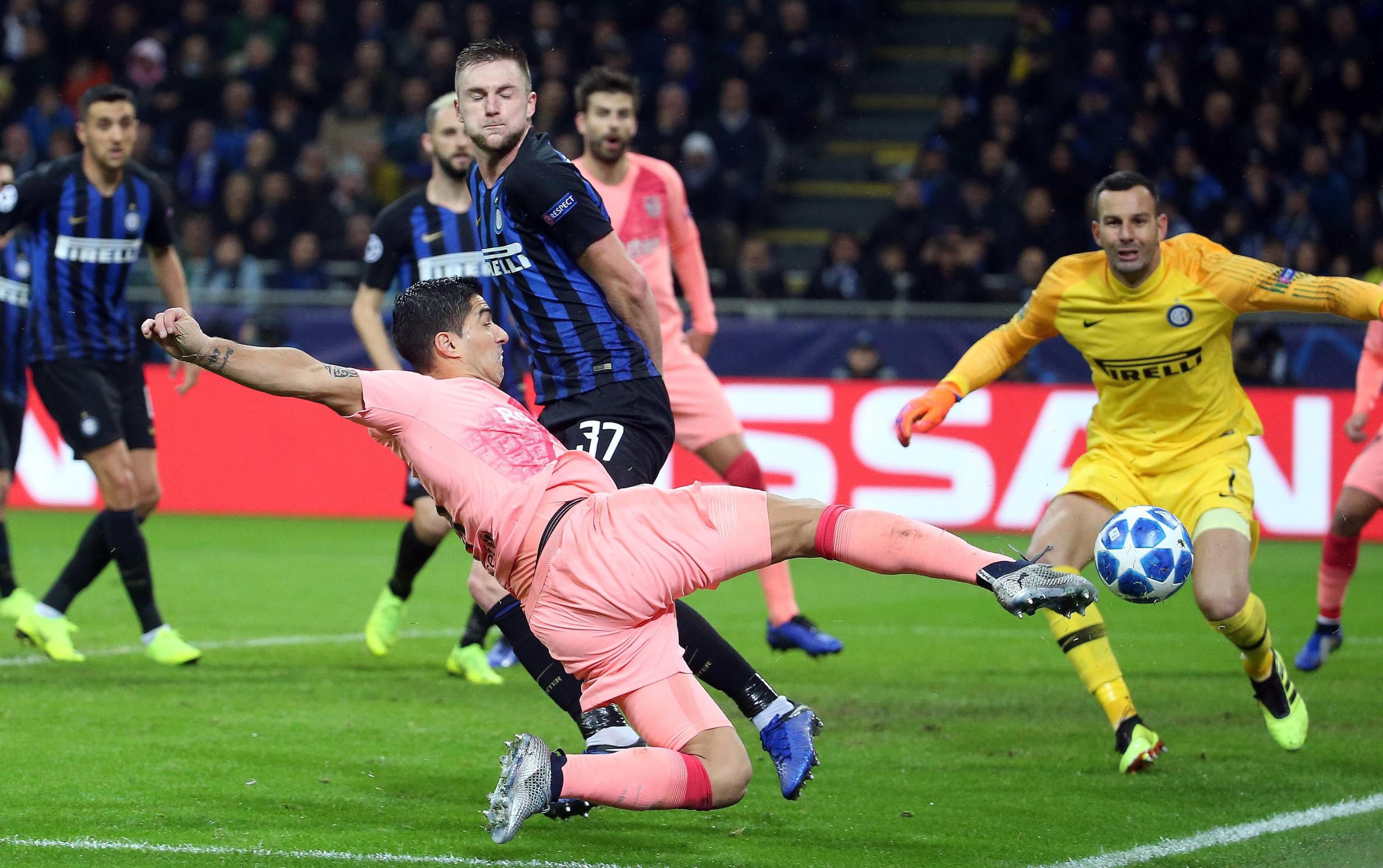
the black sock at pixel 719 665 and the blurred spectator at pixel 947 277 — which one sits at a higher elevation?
the black sock at pixel 719 665

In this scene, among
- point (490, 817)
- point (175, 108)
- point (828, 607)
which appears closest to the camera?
point (490, 817)

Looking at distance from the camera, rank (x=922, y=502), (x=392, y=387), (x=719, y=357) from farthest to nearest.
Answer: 1. (x=719, y=357)
2. (x=922, y=502)
3. (x=392, y=387)

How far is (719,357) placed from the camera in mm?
13766

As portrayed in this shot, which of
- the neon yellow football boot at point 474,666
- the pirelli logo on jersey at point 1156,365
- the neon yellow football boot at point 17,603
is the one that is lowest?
the neon yellow football boot at point 474,666

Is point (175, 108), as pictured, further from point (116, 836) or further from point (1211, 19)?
point (116, 836)

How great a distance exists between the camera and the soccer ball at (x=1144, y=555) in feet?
16.3

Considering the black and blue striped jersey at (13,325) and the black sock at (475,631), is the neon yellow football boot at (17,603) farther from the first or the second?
the black sock at (475,631)

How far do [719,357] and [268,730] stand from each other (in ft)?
26.5

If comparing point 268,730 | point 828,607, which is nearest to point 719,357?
point 828,607

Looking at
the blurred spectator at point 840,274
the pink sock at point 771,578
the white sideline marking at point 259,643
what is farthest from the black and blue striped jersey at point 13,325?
the blurred spectator at point 840,274

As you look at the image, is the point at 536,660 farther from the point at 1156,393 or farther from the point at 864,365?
the point at 864,365

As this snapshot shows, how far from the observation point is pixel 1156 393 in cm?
619

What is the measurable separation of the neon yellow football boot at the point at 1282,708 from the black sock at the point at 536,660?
249 cm

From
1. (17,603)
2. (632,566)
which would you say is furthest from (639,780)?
(17,603)
